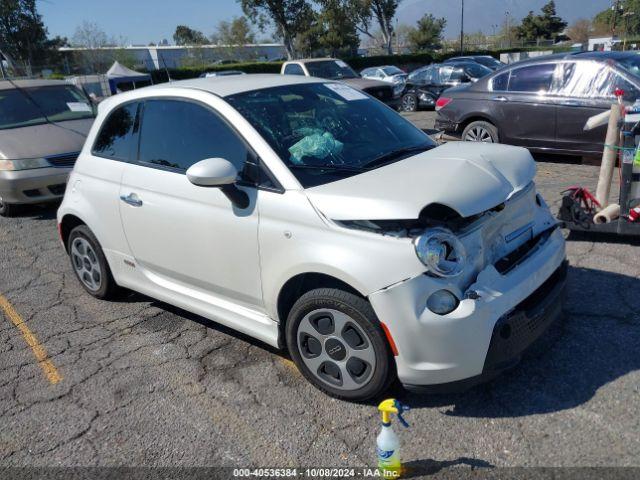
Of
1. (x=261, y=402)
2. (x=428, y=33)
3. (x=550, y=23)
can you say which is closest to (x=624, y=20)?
(x=550, y=23)

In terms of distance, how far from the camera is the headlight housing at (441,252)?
2619 mm

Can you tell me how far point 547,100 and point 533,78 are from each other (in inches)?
18.1

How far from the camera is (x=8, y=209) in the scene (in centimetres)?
769

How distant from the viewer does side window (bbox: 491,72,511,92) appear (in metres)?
8.44

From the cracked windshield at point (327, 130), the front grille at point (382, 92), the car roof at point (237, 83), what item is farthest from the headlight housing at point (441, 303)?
the front grille at point (382, 92)

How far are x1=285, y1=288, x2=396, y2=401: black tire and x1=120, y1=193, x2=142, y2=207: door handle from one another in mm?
1448

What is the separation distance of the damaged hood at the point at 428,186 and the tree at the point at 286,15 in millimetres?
46276

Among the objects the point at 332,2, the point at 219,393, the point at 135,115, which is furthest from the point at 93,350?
the point at 332,2

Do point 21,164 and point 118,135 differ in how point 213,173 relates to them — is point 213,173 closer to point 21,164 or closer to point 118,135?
point 118,135

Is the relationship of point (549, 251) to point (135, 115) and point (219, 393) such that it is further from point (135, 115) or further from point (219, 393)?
point (135, 115)

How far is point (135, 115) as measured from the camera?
4062mm

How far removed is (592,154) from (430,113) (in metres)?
8.71

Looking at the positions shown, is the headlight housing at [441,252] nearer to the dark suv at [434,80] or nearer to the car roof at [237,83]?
the car roof at [237,83]

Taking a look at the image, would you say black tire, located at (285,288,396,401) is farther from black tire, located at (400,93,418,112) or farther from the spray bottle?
black tire, located at (400,93,418,112)
